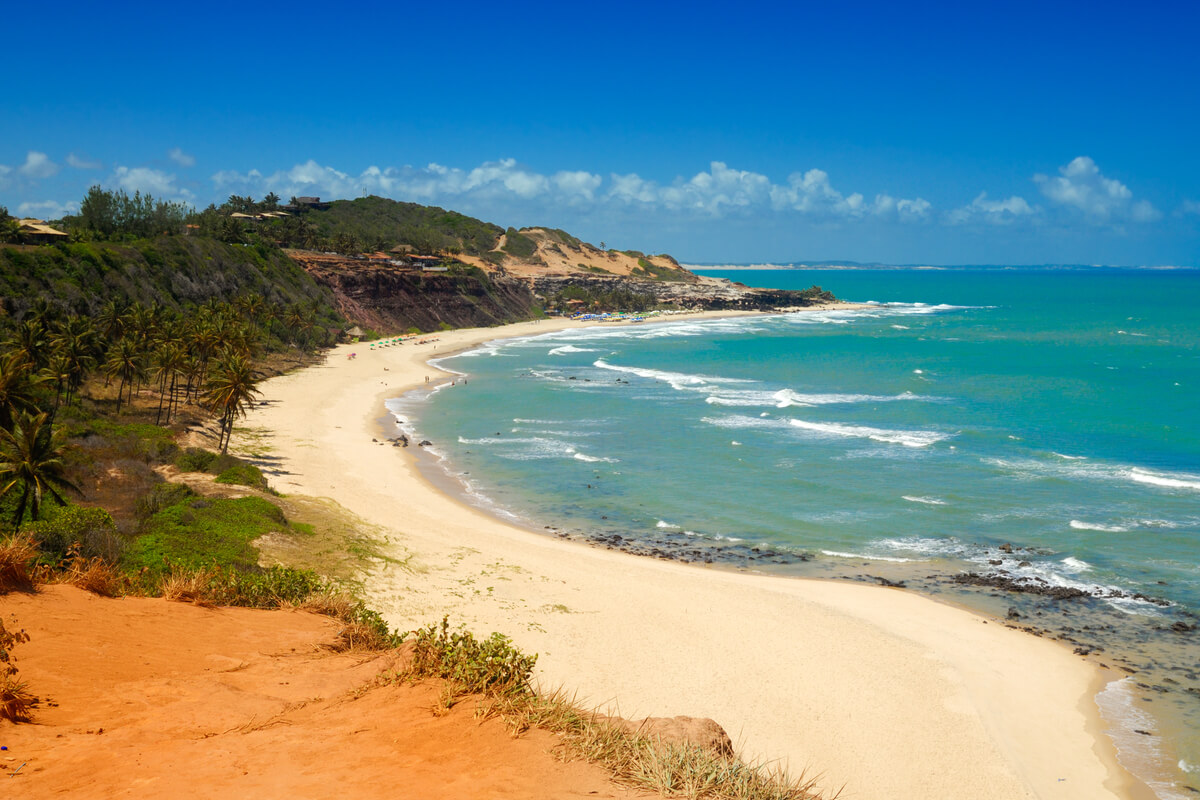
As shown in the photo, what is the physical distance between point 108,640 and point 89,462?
24588 millimetres

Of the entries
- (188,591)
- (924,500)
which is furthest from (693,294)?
(188,591)

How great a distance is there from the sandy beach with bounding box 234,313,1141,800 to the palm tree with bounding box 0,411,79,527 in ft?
33.5

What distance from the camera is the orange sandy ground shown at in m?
8.23

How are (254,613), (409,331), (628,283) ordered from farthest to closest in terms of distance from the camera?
1. (628,283)
2. (409,331)
3. (254,613)

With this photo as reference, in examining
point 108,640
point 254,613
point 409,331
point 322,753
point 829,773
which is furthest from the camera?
point 409,331

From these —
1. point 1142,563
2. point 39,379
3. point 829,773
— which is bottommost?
point 829,773

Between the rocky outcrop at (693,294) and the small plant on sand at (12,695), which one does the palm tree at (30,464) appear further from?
the rocky outcrop at (693,294)

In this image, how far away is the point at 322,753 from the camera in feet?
29.5

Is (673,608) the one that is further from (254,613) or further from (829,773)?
(254,613)

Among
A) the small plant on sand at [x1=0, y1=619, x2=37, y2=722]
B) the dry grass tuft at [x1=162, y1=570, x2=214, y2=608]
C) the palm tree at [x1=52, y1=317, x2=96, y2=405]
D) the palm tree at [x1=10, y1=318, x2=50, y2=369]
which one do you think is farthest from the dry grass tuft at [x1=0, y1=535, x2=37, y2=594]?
the palm tree at [x1=10, y1=318, x2=50, y2=369]

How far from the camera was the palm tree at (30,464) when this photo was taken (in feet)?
74.7

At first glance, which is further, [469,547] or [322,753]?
[469,547]

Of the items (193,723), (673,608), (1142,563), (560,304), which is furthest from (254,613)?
(560,304)

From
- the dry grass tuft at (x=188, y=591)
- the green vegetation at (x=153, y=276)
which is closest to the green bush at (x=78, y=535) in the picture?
the dry grass tuft at (x=188, y=591)
